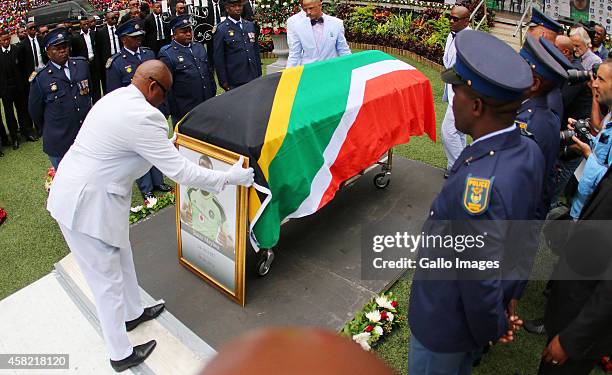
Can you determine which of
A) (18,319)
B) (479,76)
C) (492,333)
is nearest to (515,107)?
(479,76)

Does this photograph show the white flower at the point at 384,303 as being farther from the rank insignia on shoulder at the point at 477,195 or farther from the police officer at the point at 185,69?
the police officer at the point at 185,69

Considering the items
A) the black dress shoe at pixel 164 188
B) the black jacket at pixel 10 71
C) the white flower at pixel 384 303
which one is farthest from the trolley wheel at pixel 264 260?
the black jacket at pixel 10 71

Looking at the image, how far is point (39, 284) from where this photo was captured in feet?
11.6

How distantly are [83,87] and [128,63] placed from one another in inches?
19.5

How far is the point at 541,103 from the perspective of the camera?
2.47 meters

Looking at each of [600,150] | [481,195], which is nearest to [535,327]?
[600,150]

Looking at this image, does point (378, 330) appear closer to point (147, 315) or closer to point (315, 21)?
point (147, 315)

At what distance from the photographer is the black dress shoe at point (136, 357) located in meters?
2.72

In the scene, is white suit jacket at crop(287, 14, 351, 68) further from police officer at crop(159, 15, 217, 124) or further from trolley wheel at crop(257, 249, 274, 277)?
trolley wheel at crop(257, 249, 274, 277)

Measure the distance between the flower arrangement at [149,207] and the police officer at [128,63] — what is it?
0.16m

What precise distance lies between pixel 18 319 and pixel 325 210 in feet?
8.49

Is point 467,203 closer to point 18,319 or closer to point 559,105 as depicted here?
point 559,105

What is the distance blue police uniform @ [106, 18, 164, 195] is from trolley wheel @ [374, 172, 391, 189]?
234 centimetres

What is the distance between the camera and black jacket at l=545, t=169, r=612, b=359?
5.72ft
